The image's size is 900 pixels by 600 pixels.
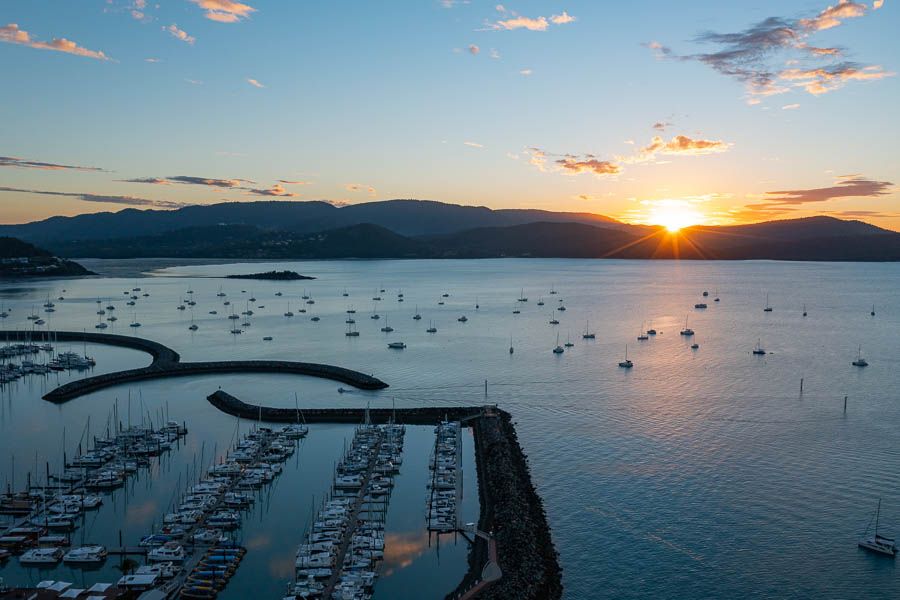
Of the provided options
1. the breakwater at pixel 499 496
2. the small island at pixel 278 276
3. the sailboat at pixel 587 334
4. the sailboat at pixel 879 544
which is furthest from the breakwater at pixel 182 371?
the small island at pixel 278 276

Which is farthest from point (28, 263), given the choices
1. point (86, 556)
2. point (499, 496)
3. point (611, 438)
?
point (499, 496)

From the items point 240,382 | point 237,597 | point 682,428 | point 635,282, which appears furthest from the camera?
point 635,282

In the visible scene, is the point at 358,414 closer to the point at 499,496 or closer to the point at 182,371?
the point at 499,496

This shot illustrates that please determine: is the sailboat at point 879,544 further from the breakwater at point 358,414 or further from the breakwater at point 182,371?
the breakwater at point 182,371

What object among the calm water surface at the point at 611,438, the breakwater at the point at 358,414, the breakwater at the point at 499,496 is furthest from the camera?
the breakwater at the point at 358,414

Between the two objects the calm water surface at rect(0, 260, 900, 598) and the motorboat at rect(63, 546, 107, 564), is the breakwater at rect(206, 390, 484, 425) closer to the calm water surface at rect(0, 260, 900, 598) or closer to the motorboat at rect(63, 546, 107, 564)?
the calm water surface at rect(0, 260, 900, 598)

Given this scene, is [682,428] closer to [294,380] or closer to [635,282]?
[294,380]

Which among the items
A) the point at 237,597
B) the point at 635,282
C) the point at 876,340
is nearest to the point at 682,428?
the point at 237,597
